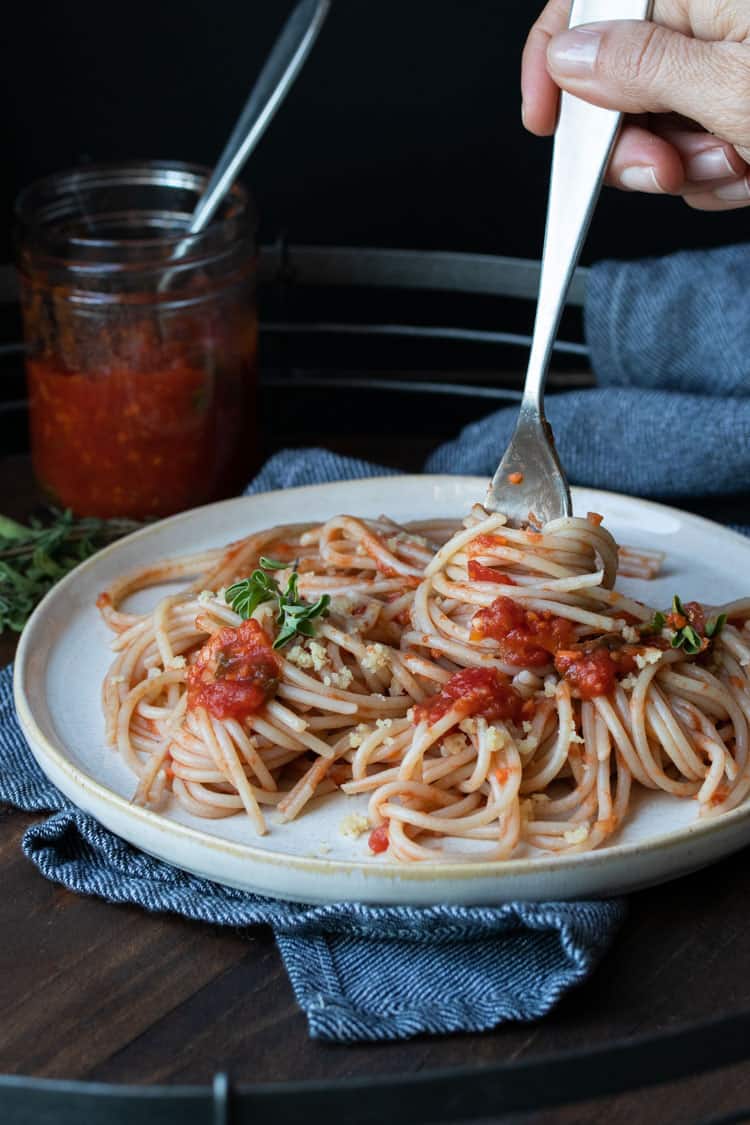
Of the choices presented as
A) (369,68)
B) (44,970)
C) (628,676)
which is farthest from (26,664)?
(369,68)

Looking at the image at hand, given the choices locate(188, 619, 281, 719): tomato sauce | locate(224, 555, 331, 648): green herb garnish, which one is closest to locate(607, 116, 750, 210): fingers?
locate(224, 555, 331, 648): green herb garnish

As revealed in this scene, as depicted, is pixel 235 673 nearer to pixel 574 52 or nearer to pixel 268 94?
pixel 574 52

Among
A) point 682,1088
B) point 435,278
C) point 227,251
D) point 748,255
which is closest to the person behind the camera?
point 682,1088

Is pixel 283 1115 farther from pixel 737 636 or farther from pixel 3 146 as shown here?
pixel 3 146

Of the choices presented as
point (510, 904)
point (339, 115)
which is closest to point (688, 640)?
point (510, 904)

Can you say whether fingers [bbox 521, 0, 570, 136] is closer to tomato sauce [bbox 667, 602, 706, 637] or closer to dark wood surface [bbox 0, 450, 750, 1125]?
tomato sauce [bbox 667, 602, 706, 637]

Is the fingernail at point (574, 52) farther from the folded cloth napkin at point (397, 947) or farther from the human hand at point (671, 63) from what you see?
the folded cloth napkin at point (397, 947)

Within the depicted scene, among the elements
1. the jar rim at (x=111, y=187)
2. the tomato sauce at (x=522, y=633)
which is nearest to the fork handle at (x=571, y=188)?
the tomato sauce at (x=522, y=633)
